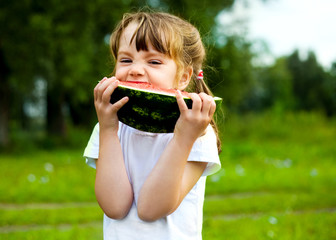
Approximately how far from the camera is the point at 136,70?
7.08 ft

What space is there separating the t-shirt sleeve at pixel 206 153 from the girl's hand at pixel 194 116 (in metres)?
0.19

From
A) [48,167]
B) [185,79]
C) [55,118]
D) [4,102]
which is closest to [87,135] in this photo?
[55,118]

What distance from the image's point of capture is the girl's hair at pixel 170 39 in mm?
2178

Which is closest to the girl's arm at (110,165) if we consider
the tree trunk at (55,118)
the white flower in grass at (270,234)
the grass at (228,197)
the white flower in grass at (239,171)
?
the grass at (228,197)

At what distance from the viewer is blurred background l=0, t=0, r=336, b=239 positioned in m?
6.15

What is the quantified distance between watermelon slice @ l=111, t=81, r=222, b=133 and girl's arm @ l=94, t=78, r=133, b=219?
0.05 meters

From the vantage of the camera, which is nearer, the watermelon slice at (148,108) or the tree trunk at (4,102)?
the watermelon slice at (148,108)

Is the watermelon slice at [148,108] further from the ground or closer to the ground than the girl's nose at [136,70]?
closer to the ground

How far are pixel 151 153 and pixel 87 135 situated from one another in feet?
65.1

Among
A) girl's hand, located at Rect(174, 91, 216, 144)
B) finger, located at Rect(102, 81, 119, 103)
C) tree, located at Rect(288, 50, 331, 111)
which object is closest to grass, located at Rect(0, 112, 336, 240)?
girl's hand, located at Rect(174, 91, 216, 144)

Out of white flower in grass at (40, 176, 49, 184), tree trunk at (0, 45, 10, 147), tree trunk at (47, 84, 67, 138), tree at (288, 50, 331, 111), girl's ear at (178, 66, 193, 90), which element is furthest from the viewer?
tree at (288, 50, 331, 111)

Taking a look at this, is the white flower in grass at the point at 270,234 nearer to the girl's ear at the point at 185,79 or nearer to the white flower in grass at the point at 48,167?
the girl's ear at the point at 185,79

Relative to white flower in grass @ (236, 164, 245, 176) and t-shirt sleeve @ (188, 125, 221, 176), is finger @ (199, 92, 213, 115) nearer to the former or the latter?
t-shirt sleeve @ (188, 125, 221, 176)

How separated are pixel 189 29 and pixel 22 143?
16246 millimetres
